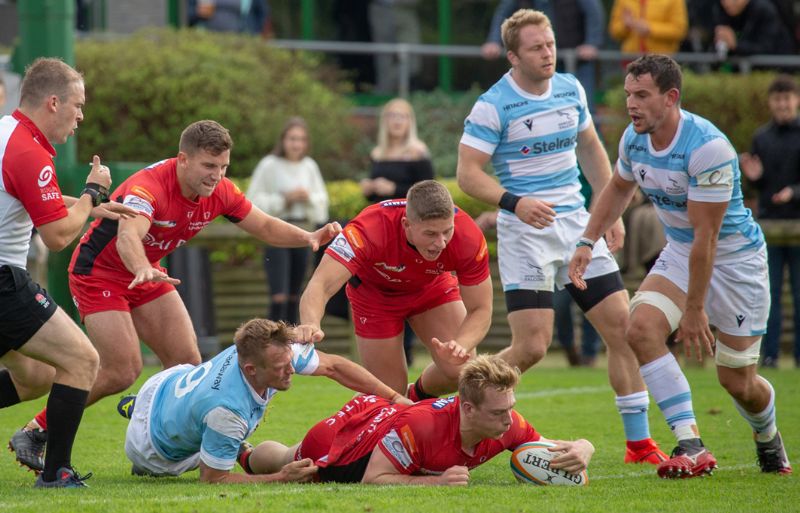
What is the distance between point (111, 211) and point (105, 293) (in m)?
1.23

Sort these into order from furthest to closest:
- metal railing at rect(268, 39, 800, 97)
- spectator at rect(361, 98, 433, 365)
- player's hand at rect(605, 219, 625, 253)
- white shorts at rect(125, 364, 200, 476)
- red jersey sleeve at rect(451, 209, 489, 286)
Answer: metal railing at rect(268, 39, 800, 97) → spectator at rect(361, 98, 433, 365) → player's hand at rect(605, 219, 625, 253) → red jersey sleeve at rect(451, 209, 489, 286) → white shorts at rect(125, 364, 200, 476)

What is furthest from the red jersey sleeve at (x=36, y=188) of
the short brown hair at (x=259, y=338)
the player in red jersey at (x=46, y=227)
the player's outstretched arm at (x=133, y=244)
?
the short brown hair at (x=259, y=338)

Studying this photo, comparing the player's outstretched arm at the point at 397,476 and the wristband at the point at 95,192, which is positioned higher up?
the wristband at the point at 95,192

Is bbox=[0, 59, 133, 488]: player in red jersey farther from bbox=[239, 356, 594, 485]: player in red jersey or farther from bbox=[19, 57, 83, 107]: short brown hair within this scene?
bbox=[239, 356, 594, 485]: player in red jersey

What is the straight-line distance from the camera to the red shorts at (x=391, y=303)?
8.52 metres

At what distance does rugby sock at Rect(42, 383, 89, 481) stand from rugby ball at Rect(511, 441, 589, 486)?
7.63 feet

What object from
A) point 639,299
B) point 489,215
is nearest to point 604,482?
point 639,299

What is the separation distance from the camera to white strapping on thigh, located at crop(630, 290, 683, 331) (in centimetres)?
759

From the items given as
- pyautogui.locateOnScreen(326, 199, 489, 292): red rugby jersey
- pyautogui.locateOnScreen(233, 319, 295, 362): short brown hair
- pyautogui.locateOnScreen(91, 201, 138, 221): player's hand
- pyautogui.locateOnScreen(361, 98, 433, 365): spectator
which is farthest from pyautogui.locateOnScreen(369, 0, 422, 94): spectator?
pyautogui.locateOnScreen(233, 319, 295, 362): short brown hair

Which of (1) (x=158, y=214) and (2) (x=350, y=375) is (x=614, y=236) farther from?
(1) (x=158, y=214)

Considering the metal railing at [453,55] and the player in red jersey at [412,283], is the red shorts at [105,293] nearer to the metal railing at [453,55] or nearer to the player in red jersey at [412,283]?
the player in red jersey at [412,283]

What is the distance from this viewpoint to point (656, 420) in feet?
33.3

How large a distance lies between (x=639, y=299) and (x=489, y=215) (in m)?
5.55

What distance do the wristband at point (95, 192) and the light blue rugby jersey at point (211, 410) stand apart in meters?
1.07
